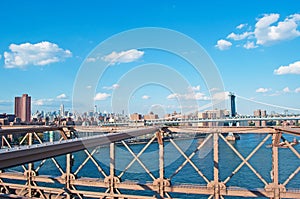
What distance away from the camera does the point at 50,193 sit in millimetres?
6875

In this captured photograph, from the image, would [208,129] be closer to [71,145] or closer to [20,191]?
[71,145]

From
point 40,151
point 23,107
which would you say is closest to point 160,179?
point 40,151

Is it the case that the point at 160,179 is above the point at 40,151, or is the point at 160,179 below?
below

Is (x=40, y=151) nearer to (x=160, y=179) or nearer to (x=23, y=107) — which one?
(x=160, y=179)

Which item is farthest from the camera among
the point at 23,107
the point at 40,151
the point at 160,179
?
the point at 23,107

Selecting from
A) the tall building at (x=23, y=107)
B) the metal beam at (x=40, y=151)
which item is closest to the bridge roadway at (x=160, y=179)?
the metal beam at (x=40, y=151)

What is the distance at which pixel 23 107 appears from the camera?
33062 millimetres

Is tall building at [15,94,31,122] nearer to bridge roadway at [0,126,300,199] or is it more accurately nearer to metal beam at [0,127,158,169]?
bridge roadway at [0,126,300,199]

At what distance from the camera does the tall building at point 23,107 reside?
32109 mm

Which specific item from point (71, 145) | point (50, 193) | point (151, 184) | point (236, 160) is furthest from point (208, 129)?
point (236, 160)

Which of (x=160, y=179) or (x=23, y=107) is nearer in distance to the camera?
(x=160, y=179)

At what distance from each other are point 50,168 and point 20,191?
10.9 meters

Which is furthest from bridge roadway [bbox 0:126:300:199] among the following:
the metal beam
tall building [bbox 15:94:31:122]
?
tall building [bbox 15:94:31:122]

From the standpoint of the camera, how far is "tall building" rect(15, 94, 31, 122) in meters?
32.1
